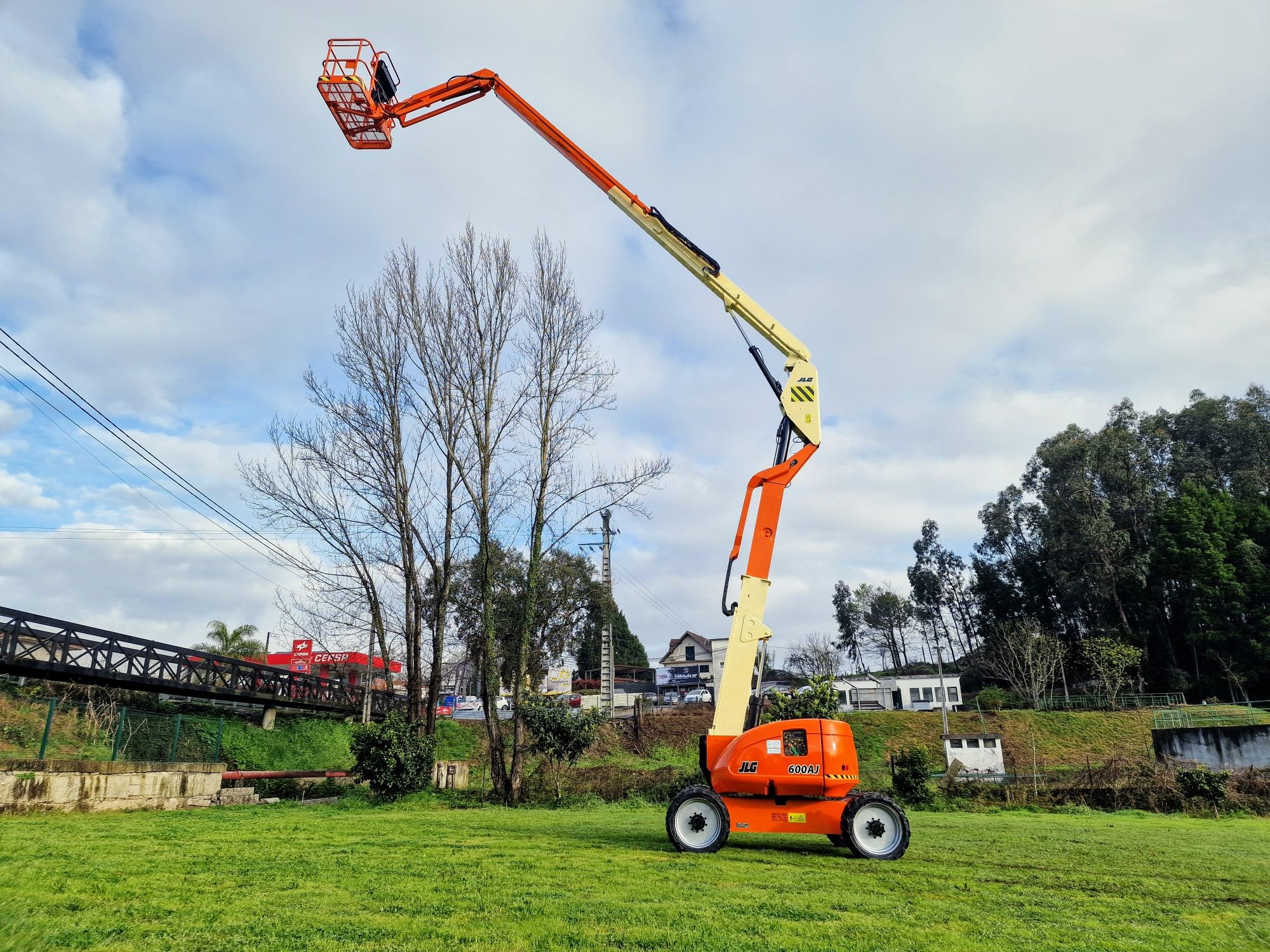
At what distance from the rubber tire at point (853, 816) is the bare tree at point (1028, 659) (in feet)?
150

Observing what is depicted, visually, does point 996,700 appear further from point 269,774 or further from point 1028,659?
point 269,774

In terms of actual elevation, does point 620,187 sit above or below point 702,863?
above

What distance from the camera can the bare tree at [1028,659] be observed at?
50.0m

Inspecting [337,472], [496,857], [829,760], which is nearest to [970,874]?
[829,760]

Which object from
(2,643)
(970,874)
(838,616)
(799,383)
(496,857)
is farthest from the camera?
(838,616)

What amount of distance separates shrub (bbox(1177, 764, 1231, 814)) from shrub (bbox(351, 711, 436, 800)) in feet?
71.1

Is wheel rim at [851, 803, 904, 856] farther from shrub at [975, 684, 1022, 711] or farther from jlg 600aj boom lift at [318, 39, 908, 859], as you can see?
shrub at [975, 684, 1022, 711]

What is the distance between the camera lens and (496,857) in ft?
29.4

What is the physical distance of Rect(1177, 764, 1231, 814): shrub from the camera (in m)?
20.8

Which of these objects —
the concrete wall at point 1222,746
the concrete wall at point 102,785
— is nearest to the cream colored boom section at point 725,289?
the concrete wall at point 102,785

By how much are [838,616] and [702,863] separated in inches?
3773

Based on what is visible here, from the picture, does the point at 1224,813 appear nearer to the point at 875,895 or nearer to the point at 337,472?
the point at 875,895

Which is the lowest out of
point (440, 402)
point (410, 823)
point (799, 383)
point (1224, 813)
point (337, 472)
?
point (1224, 813)

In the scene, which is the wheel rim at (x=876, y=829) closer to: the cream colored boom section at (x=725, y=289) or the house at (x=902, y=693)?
the cream colored boom section at (x=725, y=289)
